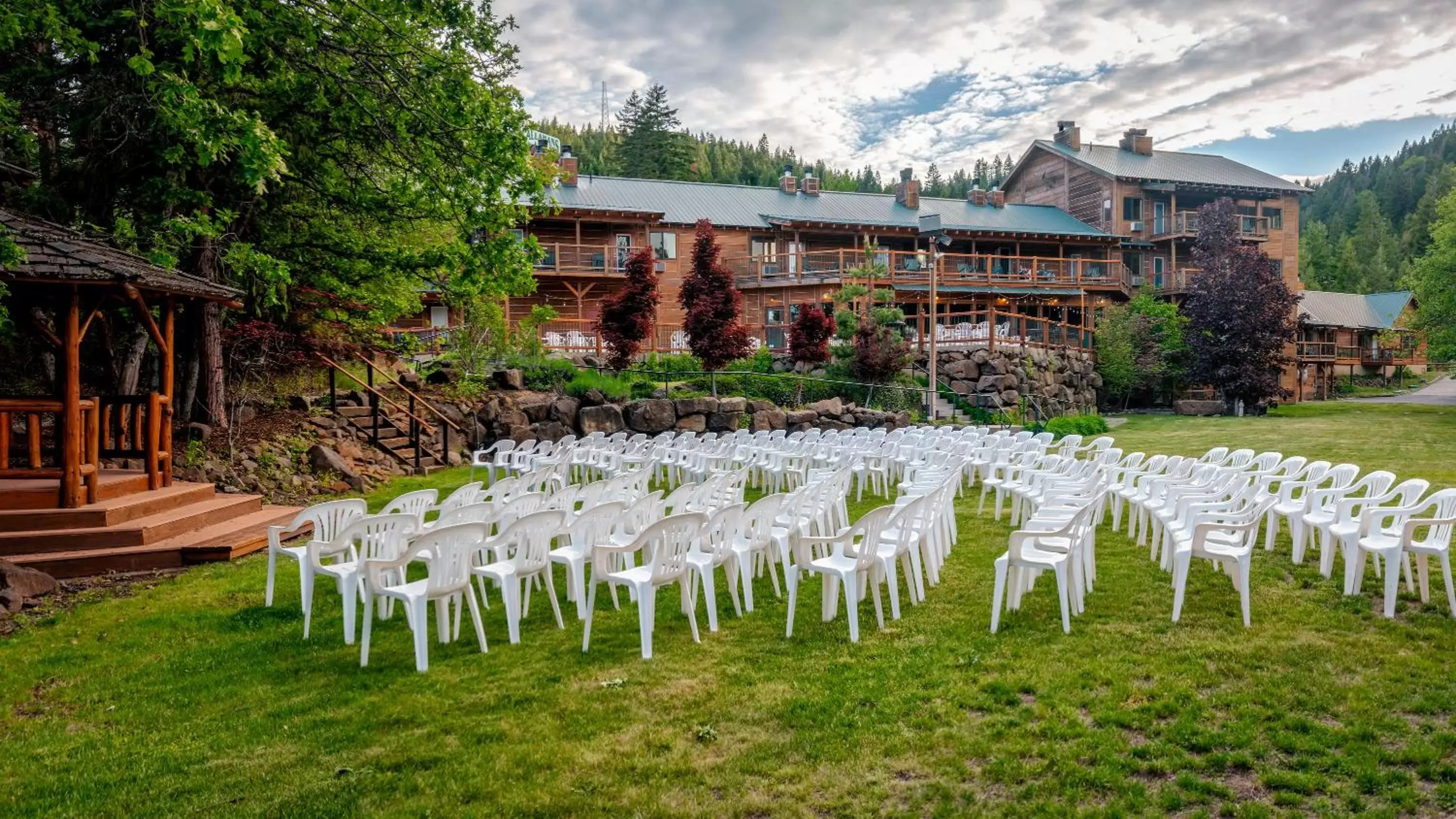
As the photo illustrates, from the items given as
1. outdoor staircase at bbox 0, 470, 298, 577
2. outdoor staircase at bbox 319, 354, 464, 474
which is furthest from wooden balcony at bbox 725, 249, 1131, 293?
outdoor staircase at bbox 0, 470, 298, 577

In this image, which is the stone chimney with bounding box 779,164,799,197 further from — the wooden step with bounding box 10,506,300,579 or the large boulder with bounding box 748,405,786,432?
the wooden step with bounding box 10,506,300,579

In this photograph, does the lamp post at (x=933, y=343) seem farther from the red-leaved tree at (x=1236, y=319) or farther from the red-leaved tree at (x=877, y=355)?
the red-leaved tree at (x=1236, y=319)

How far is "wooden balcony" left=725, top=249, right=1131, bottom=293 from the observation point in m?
29.2

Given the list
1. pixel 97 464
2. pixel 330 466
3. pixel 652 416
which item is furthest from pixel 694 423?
pixel 97 464

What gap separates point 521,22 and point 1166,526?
1266 cm

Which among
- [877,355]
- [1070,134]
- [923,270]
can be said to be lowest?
[877,355]

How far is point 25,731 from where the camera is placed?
15.2 feet

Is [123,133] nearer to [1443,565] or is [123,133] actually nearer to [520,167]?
[520,167]

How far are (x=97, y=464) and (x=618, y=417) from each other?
1105 cm

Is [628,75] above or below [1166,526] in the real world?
above

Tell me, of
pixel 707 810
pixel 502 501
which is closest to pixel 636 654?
pixel 707 810

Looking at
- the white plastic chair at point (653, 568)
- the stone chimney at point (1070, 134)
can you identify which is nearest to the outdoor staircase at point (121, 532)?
the white plastic chair at point (653, 568)

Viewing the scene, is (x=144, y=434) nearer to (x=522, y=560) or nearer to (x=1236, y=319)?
(x=522, y=560)

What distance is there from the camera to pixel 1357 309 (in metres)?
47.9
